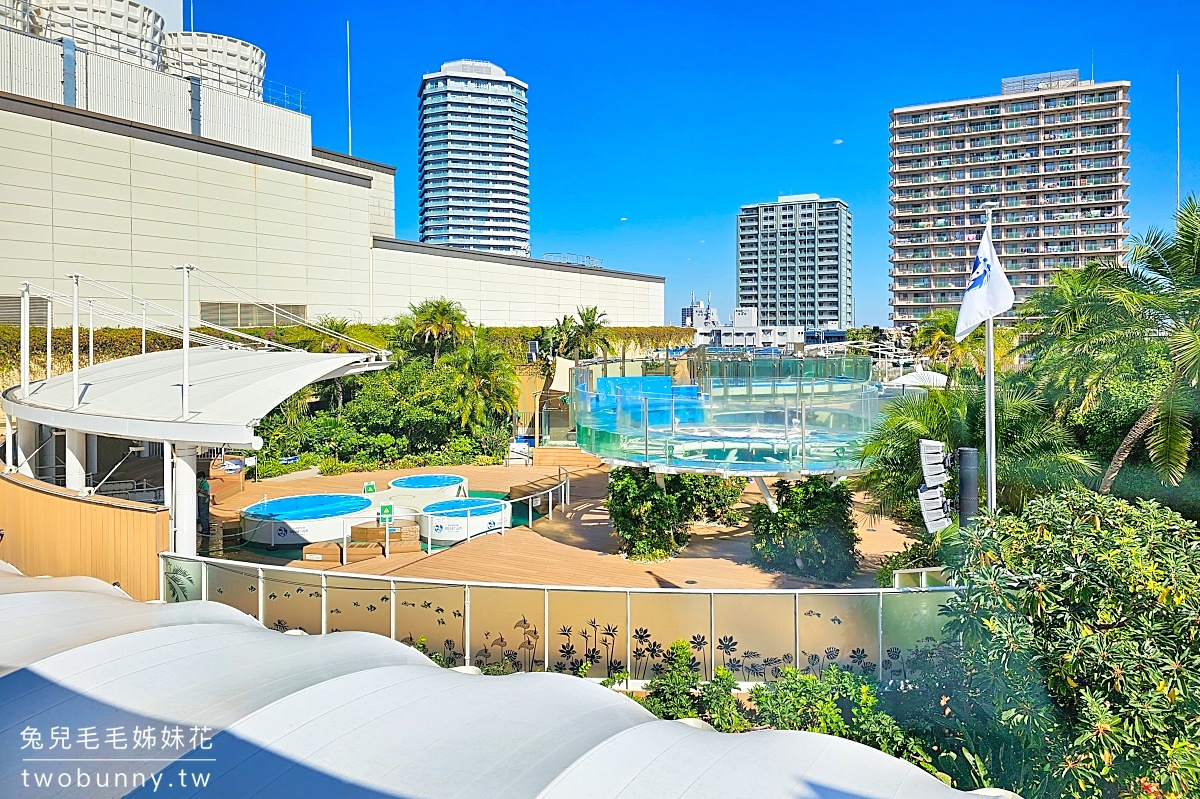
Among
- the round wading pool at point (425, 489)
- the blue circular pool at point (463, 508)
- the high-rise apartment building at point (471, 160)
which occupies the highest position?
the high-rise apartment building at point (471, 160)

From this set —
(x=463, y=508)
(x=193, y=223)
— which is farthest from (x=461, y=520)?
(x=193, y=223)

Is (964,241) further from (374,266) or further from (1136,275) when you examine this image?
(1136,275)

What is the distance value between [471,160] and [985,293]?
477ft

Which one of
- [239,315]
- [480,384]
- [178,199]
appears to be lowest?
[480,384]

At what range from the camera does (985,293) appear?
33.3 ft

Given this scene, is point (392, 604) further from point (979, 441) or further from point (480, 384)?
point (480, 384)

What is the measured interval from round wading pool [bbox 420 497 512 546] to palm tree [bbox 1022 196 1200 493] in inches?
464

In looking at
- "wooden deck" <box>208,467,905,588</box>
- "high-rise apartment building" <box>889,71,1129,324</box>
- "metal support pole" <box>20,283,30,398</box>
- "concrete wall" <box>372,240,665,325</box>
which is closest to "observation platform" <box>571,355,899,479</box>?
"wooden deck" <box>208,467,905,588</box>

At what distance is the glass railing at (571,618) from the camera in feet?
30.6

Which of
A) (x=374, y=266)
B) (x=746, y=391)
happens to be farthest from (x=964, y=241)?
(x=746, y=391)

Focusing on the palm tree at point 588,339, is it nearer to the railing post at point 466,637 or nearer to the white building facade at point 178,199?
the white building facade at point 178,199

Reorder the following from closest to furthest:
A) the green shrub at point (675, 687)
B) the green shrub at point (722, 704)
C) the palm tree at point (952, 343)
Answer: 1. the green shrub at point (722, 704)
2. the green shrub at point (675, 687)
3. the palm tree at point (952, 343)

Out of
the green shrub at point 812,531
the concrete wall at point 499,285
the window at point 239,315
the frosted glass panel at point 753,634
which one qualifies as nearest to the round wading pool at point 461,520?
the green shrub at point 812,531

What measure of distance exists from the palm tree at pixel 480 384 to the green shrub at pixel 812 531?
57.5ft
